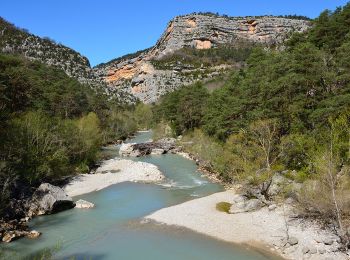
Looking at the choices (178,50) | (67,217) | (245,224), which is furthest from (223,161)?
(178,50)

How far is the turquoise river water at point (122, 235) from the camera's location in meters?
22.5

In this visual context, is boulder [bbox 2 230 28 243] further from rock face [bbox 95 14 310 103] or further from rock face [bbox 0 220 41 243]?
rock face [bbox 95 14 310 103]

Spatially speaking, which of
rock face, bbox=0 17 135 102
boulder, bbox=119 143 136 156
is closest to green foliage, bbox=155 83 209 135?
boulder, bbox=119 143 136 156

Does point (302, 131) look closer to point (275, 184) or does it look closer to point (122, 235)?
point (275, 184)

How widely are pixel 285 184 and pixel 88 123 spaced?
34.3m

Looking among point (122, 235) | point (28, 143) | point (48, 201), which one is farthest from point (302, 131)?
point (28, 143)

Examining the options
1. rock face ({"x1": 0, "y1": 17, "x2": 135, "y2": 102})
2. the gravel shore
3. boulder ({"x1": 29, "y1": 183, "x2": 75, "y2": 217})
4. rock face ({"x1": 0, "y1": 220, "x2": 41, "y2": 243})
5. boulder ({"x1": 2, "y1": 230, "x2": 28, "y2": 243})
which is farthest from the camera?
rock face ({"x1": 0, "y1": 17, "x2": 135, "y2": 102})

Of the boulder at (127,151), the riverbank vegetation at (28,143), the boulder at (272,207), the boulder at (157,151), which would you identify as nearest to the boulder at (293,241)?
the boulder at (272,207)

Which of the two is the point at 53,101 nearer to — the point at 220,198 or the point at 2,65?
the point at 2,65

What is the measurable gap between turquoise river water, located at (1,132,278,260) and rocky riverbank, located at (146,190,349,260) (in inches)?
51.8

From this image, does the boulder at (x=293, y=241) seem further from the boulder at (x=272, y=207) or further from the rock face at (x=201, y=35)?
the rock face at (x=201, y=35)

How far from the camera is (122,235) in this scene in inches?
1022

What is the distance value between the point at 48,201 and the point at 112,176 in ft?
51.1

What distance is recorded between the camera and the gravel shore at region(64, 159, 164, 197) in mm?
40900
